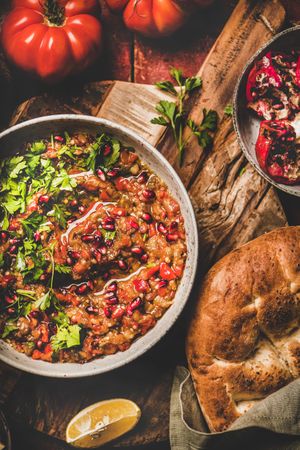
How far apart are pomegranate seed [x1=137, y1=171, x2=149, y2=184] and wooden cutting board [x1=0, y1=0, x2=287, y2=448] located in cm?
31

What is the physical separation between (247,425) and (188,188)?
1831mm

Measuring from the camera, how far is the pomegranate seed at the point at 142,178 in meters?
3.57

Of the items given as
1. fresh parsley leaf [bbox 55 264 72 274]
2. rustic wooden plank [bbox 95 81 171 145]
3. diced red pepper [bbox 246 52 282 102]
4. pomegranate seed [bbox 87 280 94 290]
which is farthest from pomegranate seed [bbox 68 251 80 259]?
diced red pepper [bbox 246 52 282 102]

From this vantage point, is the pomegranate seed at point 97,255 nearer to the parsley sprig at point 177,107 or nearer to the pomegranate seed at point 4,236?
the pomegranate seed at point 4,236

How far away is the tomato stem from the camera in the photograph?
3.75 meters

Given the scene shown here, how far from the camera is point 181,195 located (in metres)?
3.35

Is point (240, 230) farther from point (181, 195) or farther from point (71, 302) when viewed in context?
point (71, 302)

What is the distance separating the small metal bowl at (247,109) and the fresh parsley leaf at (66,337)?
187 centimetres

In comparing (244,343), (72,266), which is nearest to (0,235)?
(72,266)

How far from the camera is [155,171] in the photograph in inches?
140

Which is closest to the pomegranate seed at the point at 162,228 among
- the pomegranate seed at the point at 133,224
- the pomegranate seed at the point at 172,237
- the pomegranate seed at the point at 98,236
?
the pomegranate seed at the point at 172,237

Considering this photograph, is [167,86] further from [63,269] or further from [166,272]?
[63,269]

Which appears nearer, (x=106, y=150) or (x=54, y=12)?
(x=106, y=150)

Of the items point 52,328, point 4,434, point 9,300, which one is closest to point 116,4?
point 9,300
